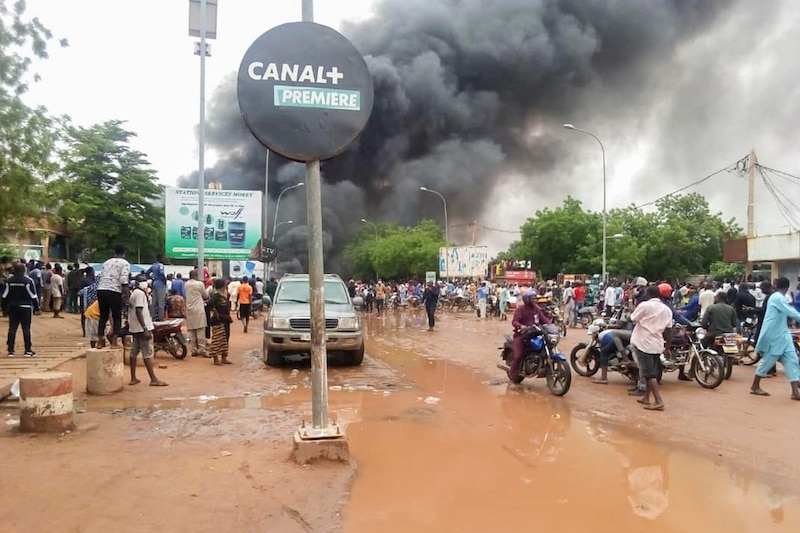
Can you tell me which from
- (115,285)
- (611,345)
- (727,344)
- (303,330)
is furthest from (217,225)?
(727,344)

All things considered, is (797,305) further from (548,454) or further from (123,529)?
(123,529)

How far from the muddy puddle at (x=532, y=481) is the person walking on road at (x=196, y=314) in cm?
522

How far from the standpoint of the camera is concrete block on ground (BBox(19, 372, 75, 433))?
5.25 meters

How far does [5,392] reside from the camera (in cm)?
655

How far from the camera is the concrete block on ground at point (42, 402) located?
525cm

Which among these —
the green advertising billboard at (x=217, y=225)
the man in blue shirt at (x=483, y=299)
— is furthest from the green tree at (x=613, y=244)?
the green advertising billboard at (x=217, y=225)

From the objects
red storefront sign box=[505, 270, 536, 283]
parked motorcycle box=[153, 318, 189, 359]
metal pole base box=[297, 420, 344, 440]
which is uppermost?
red storefront sign box=[505, 270, 536, 283]

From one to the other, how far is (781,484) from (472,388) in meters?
4.30

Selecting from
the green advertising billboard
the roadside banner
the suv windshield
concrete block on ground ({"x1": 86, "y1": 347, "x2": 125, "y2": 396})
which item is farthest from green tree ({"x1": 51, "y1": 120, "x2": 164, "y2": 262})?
concrete block on ground ({"x1": 86, "y1": 347, "x2": 125, "y2": 396})

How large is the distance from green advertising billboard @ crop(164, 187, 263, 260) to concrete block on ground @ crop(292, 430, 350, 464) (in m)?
20.2

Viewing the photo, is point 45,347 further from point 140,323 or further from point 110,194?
point 110,194

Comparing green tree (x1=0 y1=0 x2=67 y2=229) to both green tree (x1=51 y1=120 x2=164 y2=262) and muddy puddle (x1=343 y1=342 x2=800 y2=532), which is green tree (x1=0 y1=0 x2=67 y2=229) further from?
Result: green tree (x1=51 y1=120 x2=164 y2=262)

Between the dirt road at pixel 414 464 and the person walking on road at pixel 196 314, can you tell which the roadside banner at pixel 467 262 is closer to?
the person walking on road at pixel 196 314

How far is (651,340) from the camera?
7.19m
